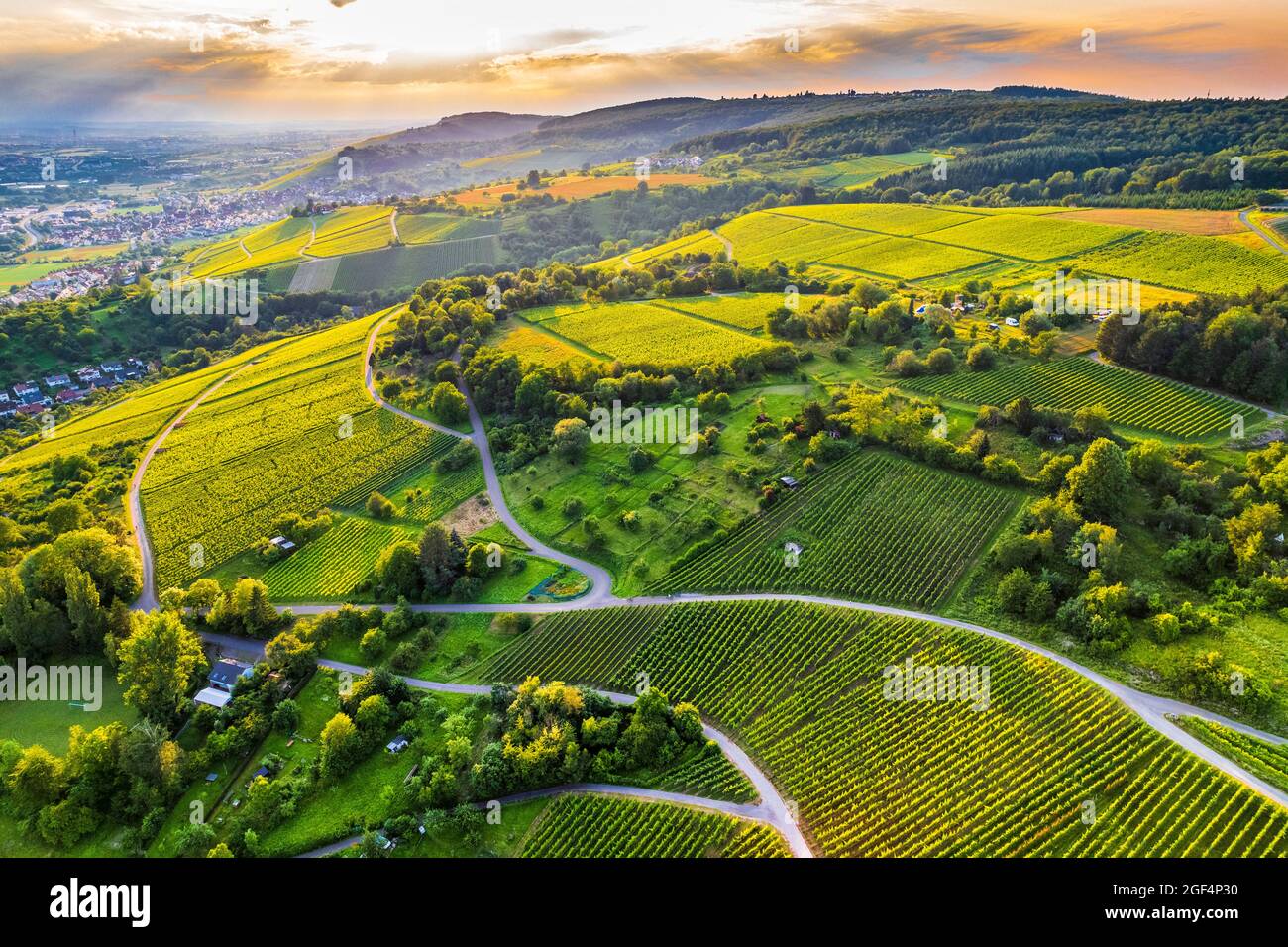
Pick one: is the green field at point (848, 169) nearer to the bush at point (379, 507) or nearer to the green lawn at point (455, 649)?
the bush at point (379, 507)

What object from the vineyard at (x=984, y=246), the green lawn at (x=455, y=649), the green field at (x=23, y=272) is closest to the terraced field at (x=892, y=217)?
the vineyard at (x=984, y=246)

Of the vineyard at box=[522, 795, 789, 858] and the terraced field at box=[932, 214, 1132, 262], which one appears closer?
the vineyard at box=[522, 795, 789, 858]

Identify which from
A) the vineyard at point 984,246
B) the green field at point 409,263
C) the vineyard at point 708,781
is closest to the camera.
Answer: the vineyard at point 708,781

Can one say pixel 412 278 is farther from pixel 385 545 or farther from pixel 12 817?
pixel 12 817

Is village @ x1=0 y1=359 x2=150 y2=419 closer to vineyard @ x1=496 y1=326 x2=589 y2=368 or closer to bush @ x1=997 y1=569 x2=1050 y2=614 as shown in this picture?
vineyard @ x1=496 y1=326 x2=589 y2=368

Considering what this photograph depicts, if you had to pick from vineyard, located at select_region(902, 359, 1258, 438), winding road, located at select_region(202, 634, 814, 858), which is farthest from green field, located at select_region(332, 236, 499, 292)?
winding road, located at select_region(202, 634, 814, 858)
